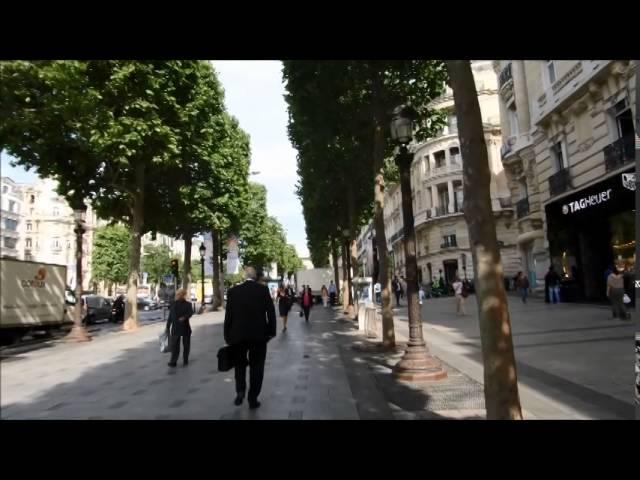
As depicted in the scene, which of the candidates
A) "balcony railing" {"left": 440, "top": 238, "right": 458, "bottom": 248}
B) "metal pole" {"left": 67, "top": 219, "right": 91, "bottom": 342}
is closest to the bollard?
"metal pole" {"left": 67, "top": 219, "right": 91, "bottom": 342}

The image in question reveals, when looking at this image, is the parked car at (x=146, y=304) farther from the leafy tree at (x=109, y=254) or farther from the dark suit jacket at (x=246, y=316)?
the dark suit jacket at (x=246, y=316)

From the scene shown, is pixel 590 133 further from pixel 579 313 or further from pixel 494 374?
pixel 494 374

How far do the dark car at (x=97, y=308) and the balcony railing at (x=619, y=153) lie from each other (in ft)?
72.7

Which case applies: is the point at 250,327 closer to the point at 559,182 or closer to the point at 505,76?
the point at 559,182

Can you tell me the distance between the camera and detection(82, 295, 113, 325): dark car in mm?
22484

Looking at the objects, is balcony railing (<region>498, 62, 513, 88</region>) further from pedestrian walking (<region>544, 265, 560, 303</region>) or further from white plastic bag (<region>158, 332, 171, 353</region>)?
white plastic bag (<region>158, 332, 171, 353</region>)

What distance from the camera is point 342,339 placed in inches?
539

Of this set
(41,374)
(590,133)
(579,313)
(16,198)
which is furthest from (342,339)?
(590,133)

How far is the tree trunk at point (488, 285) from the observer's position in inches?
153

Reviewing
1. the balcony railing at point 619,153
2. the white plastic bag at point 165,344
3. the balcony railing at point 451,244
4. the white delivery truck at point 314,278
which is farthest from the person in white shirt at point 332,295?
the white plastic bag at point 165,344

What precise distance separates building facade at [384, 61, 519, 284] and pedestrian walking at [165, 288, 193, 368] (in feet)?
111

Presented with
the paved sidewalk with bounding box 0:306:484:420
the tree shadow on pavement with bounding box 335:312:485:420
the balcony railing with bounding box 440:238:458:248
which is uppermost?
the balcony railing with bounding box 440:238:458:248
